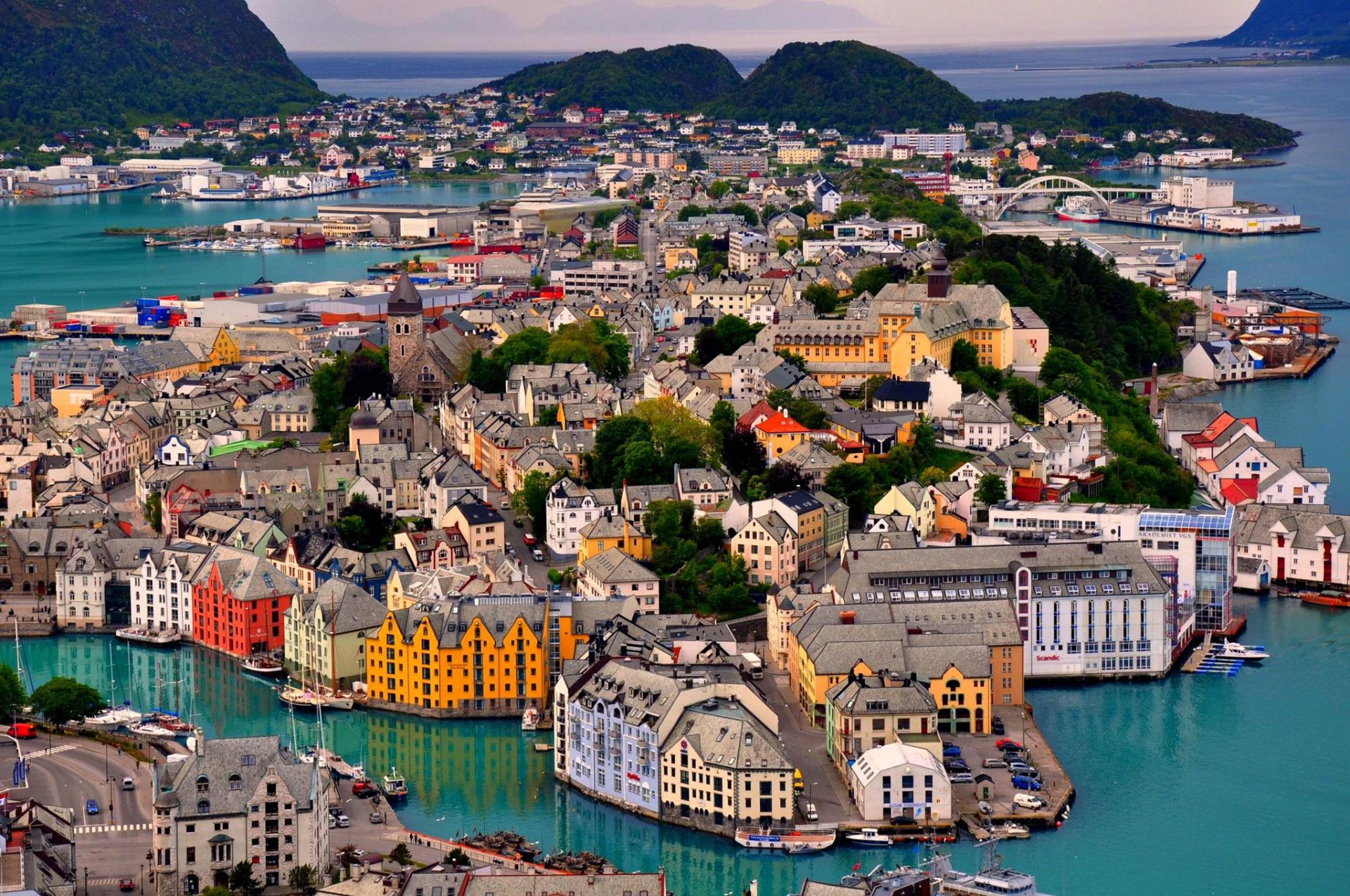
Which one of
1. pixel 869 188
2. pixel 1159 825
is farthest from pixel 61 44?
pixel 1159 825

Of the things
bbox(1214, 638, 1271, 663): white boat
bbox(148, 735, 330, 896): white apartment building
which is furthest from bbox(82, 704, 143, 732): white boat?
bbox(1214, 638, 1271, 663): white boat

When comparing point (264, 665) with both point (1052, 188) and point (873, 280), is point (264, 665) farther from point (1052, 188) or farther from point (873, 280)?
point (1052, 188)

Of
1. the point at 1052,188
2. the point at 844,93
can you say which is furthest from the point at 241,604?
the point at 844,93

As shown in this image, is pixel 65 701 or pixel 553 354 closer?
pixel 65 701

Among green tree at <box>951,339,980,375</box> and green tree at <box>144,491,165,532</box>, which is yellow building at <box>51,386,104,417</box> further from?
green tree at <box>951,339,980,375</box>

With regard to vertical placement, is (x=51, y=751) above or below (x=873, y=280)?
below

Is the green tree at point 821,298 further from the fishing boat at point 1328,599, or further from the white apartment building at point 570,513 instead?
the fishing boat at point 1328,599
